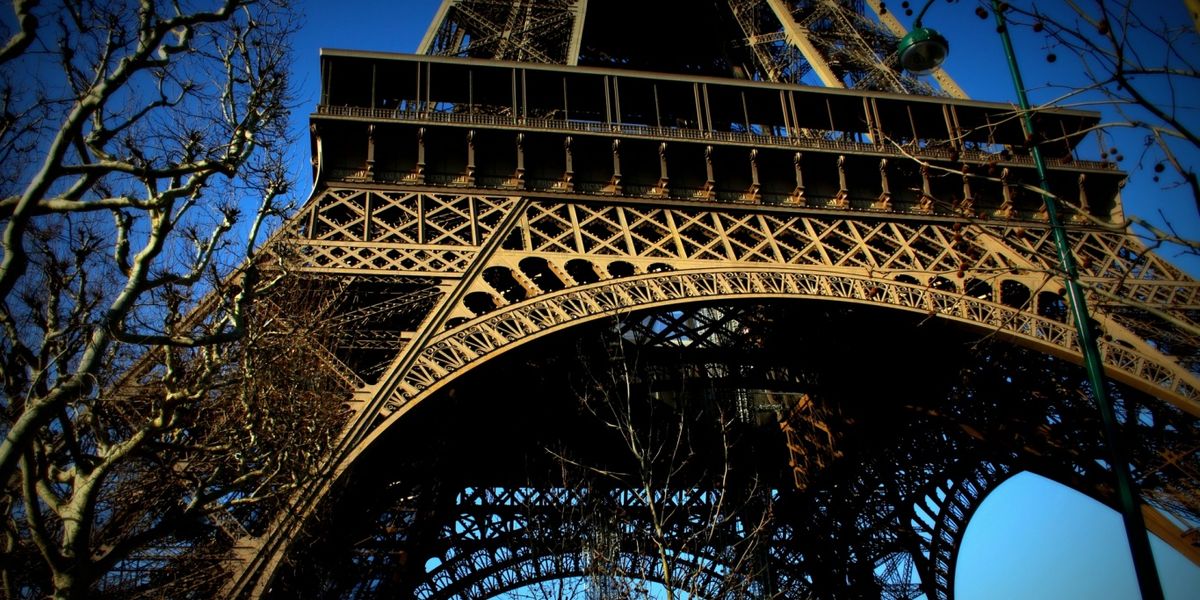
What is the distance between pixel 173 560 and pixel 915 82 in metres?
21.6

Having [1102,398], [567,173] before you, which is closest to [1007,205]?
[567,173]

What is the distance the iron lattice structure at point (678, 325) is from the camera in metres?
15.0

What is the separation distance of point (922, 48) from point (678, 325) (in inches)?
367

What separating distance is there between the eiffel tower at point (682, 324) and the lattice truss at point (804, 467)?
3.2 inches

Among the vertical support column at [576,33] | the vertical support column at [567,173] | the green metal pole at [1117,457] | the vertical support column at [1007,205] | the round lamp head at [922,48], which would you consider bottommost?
the green metal pole at [1117,457]

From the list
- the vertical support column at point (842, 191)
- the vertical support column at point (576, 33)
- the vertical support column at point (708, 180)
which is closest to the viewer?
the vertical support column at point (708, 180)

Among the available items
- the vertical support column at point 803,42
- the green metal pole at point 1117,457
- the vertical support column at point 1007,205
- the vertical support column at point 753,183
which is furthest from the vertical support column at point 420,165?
the vertical support column at point 1007,205

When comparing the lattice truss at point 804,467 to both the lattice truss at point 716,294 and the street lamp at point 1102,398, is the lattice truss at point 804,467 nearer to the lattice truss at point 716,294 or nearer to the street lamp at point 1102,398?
the lattice truss at point 716,294

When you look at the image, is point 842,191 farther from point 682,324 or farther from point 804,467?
point 804,467

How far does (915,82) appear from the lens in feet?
82.2

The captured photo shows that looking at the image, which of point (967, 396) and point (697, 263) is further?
point (967, 396)

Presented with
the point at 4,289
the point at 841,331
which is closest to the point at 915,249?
the point at 841,331

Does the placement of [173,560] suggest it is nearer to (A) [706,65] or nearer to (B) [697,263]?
(B) [697,263]

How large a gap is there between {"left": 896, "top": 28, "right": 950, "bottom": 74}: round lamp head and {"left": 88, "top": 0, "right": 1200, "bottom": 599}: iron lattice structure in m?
2.74
